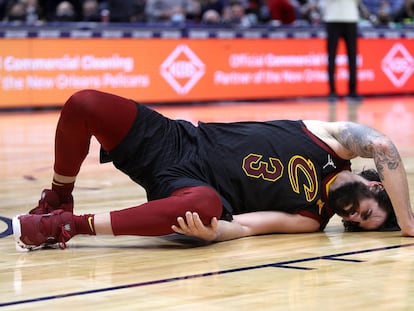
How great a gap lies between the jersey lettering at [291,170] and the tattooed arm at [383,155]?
0.15 m

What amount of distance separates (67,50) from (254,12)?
429 cm

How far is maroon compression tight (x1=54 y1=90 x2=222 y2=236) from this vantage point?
12.1 ft

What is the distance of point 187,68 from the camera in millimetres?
13172

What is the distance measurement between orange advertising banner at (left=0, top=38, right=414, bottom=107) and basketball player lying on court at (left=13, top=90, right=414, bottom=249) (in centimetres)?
788

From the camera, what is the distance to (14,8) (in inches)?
501

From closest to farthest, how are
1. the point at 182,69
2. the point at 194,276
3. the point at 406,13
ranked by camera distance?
the point at 194,276
the point at 182,69
the point at 406,13

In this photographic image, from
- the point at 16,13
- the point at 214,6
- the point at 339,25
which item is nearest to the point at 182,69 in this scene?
the point at 214,6

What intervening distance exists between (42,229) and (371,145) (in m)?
1.34

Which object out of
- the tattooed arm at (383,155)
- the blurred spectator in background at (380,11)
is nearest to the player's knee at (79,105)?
the tattooed arm at (383,155)

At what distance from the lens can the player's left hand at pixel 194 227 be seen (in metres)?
3.65

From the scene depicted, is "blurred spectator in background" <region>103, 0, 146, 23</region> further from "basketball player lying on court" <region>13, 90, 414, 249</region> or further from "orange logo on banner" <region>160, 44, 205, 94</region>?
"basketball player lying on court" <region>13, 90, 414, 249</region>

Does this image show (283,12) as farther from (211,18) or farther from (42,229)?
(42,229)

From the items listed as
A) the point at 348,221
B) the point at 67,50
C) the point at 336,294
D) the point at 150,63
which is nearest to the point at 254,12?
the point at 150,63

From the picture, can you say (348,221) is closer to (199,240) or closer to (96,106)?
(199,240)
